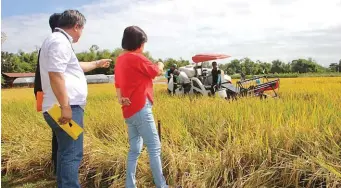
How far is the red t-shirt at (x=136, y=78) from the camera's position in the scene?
3.17m

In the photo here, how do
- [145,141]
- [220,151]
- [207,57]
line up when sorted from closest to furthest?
1. [145,141]
2. [220,151]
3. [207,57]

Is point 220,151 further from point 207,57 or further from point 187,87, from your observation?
point 187,87

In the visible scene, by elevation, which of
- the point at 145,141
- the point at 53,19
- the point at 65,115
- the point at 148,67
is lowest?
the point at 145,141

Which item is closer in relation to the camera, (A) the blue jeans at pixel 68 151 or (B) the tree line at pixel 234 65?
(A) the blue jeans at pixel 68 151

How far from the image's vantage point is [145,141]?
3.28 m

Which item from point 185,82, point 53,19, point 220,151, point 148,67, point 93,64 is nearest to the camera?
point 148,67

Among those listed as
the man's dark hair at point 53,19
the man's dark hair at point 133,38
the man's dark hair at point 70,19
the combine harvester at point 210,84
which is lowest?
the combine harvester at point 210,84

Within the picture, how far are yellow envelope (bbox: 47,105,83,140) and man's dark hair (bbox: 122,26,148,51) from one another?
770mm

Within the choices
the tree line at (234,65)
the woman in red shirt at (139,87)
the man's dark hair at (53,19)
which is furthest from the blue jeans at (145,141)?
the tree line at (234,65)

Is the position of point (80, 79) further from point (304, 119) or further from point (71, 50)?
point (304, 119)

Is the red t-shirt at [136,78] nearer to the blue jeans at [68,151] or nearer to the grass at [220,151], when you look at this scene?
the blue jeans at [68,151]

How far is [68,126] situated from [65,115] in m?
0.11

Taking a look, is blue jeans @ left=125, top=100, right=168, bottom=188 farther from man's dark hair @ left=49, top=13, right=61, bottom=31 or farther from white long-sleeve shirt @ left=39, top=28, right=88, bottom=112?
man's dark hair @ left=49, top=13, right=61, bottom=31

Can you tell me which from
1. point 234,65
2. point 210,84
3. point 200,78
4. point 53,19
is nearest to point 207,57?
point 200,78
